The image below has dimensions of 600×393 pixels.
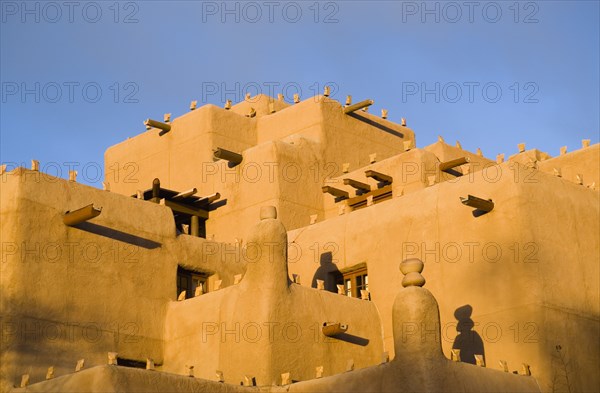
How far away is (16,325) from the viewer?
22.8m

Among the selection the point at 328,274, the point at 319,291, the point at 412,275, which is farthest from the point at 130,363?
the point at 412,275

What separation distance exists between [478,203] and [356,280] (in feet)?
14.3

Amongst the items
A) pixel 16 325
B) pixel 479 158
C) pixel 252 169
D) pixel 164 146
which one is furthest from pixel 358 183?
pixel 16 325

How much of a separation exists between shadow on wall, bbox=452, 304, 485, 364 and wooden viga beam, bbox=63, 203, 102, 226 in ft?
27.1

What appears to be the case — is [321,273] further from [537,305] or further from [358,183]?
[537,305]

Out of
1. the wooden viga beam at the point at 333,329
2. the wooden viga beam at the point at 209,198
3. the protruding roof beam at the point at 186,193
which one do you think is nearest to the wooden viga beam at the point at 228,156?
the wooden viga beam at the point at 209,198

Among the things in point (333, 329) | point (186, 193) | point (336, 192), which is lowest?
point (333, 329)

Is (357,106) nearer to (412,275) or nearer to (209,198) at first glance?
(209,198)

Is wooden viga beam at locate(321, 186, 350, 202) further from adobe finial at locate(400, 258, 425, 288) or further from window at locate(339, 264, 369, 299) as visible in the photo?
adobe finial at locate(400, 258, 425, 288)

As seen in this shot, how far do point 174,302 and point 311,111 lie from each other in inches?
394

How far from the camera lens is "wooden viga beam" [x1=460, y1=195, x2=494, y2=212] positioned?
23.9 meters

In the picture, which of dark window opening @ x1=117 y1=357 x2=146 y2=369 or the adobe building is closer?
the adobe building

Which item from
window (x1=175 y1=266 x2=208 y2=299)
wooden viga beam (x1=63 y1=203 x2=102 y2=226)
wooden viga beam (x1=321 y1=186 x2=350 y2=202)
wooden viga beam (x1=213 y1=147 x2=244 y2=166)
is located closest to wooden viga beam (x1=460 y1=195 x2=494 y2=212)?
window (x1=175 y1=266 x2=208 y2=299)

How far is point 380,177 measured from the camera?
29984mm
